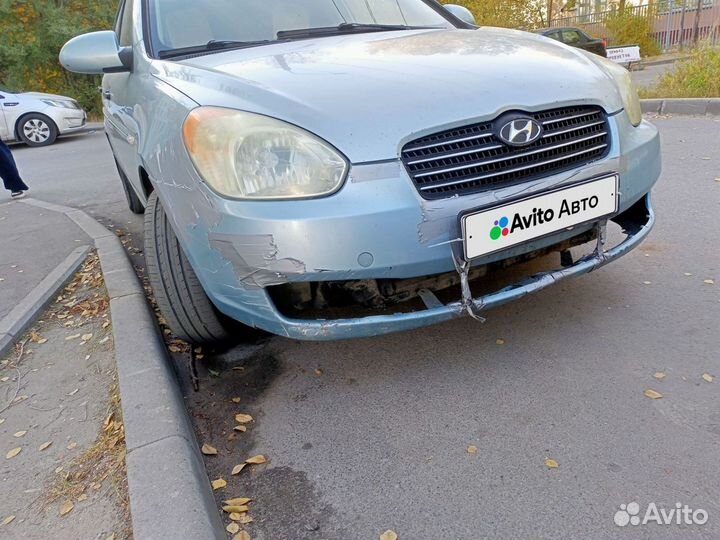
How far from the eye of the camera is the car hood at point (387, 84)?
179cm

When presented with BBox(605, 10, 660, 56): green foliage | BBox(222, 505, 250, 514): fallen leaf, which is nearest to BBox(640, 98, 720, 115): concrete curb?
BBox(222, 505, 250, 514): fallen leaf

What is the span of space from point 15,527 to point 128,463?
354 millimetres

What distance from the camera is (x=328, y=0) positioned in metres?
2.93

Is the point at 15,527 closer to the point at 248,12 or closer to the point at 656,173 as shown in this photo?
the point at 248,12

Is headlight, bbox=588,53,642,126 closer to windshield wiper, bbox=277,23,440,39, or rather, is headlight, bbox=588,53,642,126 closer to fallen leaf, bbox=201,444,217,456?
windshield wiper, bbox=277,23,440,39

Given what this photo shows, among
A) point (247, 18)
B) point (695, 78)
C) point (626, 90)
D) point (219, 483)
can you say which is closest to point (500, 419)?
point (219, 483)

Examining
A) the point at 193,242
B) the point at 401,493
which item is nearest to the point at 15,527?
the point at 193,242

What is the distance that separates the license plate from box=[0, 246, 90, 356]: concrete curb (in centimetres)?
229

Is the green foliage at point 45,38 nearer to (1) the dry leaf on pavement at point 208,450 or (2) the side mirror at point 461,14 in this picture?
(2) the side mirror at point 461,14

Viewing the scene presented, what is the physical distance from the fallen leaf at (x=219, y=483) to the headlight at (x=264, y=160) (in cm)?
90

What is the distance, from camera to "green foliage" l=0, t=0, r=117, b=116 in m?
15.5

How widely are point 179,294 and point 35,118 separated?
11613 millimetres

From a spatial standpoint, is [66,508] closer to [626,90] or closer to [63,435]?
[63,435]

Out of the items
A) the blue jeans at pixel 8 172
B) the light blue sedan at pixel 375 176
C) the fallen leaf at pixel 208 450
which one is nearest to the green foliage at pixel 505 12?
the blue jeans at pixel 8 172
